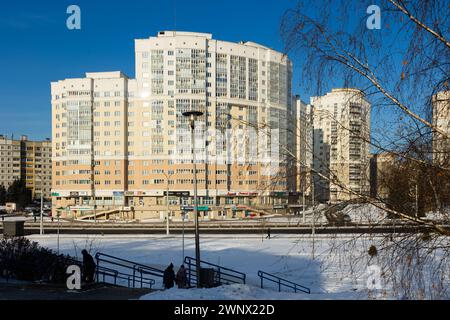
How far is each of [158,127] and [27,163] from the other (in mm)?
85717

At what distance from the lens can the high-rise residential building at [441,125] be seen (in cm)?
346

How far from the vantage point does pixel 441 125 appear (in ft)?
11.8

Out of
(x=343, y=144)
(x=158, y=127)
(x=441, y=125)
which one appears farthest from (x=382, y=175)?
(x=158, y=127)

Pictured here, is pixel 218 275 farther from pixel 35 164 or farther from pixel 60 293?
pixel 35 164

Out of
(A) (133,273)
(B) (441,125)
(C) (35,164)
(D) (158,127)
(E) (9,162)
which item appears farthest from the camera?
(C) (35,164)

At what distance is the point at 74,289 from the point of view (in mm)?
11391

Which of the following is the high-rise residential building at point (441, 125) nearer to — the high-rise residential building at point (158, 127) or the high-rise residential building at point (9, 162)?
the high-rise residential building at point (158, 127)

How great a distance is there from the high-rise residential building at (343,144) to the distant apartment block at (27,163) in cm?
14686

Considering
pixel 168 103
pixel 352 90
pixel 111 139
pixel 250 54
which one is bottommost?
pixel 352 90

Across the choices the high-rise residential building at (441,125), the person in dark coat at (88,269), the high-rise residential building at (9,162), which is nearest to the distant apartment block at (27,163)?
the high-rise residential building at (9,162)

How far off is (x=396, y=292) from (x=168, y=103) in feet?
252
